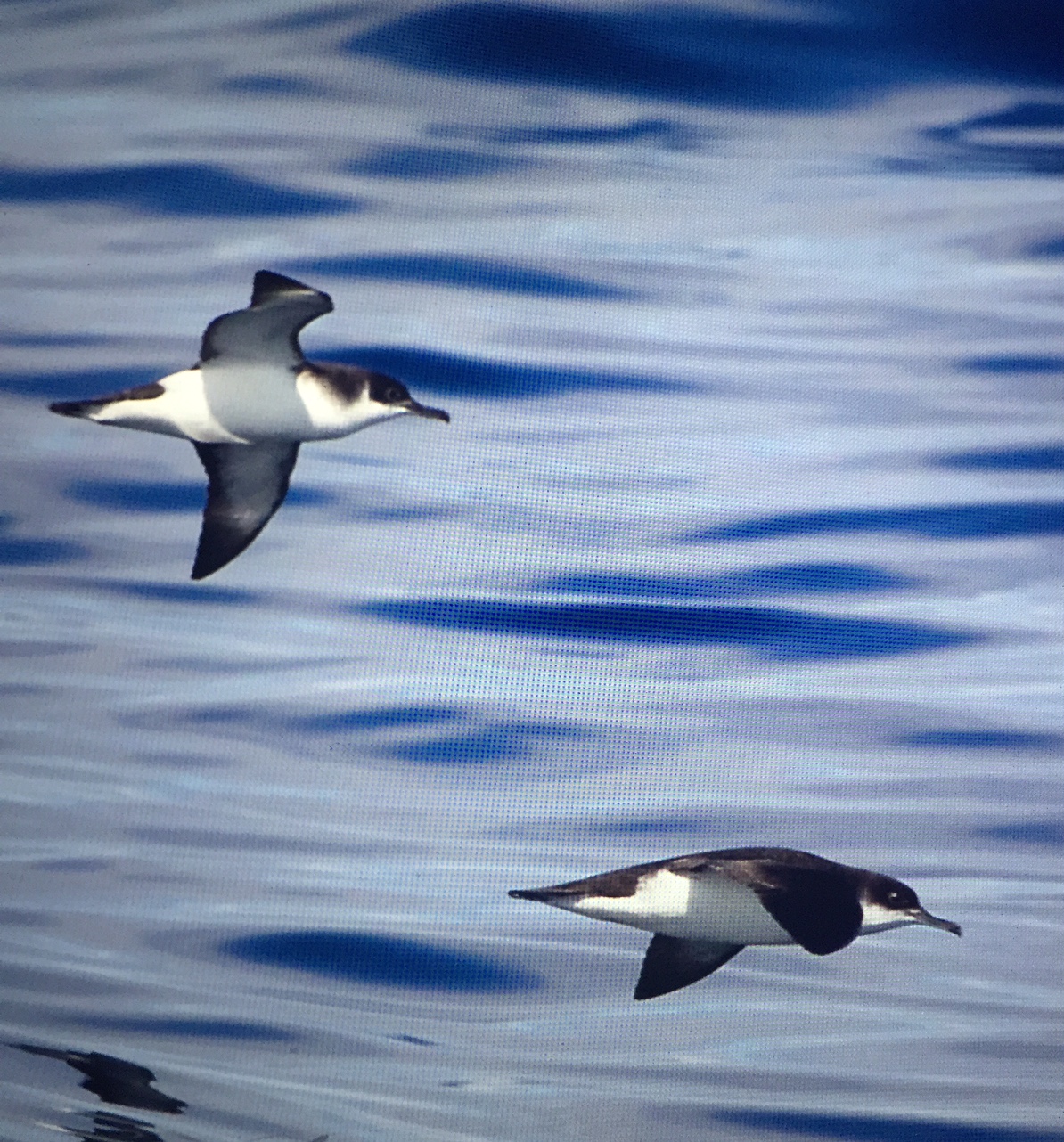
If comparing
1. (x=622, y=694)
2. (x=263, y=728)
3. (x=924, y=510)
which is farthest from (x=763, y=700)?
(x=263, y=728)

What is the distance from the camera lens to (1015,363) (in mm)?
3947

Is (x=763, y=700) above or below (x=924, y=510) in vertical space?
below

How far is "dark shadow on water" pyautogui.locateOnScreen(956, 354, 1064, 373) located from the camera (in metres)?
3.93

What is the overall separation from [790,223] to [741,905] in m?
1.72

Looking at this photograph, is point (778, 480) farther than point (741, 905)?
Yes

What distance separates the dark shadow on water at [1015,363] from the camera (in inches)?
155

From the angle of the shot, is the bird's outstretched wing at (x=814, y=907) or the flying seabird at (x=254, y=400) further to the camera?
the flying seabird at (x=254, y=400)

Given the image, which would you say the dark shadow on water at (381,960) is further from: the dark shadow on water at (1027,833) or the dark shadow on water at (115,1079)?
the dark shadow on water at (1027,833)

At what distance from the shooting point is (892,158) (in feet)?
13.1

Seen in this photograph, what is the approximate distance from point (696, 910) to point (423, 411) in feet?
4.41

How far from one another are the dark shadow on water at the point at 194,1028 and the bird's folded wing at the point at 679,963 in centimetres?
87

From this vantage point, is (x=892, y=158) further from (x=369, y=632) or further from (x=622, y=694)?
(x=369, y=632)

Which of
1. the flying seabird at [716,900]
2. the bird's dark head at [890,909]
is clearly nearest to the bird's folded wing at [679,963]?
the flying seabird at [716,900]

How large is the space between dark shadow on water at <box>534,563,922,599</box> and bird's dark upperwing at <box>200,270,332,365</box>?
0.89 m
